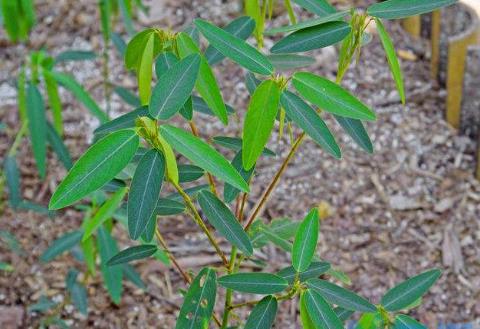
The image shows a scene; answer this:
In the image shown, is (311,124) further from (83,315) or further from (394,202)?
(394,202)

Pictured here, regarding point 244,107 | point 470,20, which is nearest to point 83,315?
point 244,107

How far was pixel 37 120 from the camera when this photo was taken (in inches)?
74.2

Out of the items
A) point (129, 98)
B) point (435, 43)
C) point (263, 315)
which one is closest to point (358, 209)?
point (435, 43)

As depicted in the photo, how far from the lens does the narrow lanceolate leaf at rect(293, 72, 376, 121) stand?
0.94 meters

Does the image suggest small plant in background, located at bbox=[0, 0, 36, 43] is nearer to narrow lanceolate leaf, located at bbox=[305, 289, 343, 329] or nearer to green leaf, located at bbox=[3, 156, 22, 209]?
green leaf, located at bbox=[3, 156, 22, 209]

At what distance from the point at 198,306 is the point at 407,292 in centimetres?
30

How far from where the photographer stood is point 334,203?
7.91 ft

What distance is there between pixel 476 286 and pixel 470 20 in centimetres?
85

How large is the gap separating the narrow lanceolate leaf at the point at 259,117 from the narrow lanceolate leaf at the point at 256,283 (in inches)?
8.1

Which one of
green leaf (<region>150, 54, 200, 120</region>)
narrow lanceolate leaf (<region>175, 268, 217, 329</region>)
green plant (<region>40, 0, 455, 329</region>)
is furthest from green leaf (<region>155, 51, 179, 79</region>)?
narrow lanceolate leaf (<region>175, 268, 217, 329</region>)

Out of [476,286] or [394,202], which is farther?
[394,202]

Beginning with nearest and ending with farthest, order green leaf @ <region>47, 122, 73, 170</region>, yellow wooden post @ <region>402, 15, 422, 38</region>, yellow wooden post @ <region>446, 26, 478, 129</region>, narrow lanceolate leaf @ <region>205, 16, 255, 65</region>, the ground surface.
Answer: narrow lanceolate leaf @ <region>205, 16, 255, 65</region> < green leaf @ <region>47, 122, 73, 170</region> < the ground surface < yellow wooden post @ <region>446, 26, 478, 129</region> < yellow wooden post @ <region>402, 15, 422, 38</region>

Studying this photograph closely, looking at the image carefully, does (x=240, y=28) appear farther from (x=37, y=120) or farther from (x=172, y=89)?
(x=37, y=120)

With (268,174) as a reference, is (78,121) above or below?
above
